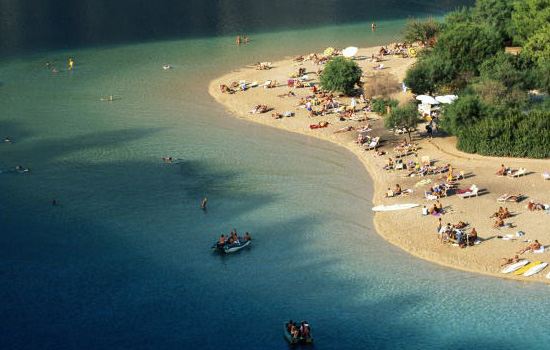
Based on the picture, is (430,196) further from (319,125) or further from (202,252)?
(319,125)

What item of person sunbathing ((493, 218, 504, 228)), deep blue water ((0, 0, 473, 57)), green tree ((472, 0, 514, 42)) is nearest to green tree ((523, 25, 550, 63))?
green tree ((472, 0, 514, 42))

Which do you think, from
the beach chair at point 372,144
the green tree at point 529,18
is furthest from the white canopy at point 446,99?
the green tree at point 529,18

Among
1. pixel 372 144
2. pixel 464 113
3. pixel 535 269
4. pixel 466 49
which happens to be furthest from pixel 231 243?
pixel 466 49

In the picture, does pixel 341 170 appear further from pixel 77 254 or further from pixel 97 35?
pixel 97 35

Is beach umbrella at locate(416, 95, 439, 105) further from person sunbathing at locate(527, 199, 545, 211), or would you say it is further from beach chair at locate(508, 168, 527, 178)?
person sunbathing at locate(527, 199, 545, 211)

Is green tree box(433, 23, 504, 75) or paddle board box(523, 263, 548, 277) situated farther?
green tree box(433, 23, 504, 75)

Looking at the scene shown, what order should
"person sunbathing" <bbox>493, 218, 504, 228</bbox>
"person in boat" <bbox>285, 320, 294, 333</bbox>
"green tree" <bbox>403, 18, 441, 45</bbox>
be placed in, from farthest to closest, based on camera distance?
"green tree" <bbox>403, 18, 441, 45</bbox>
"person sunbathing" <bbox>493, 218, 504, 228</bbox>
"person in boat" <bbox>285, 320, 294, 333</bbox>
